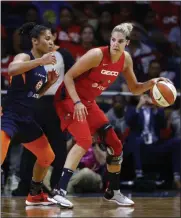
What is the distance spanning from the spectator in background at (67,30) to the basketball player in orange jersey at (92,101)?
277 cm

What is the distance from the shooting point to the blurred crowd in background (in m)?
9.21

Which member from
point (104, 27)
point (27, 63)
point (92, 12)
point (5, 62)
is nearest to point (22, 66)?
point (27, 63)

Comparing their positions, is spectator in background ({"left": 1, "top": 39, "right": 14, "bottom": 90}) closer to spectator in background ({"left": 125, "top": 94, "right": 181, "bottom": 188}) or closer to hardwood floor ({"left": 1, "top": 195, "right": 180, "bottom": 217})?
spectator in background ({"left": 125, "top": 94, "right": 181, "bottom": 188})

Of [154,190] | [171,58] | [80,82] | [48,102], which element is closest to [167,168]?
[154,190]

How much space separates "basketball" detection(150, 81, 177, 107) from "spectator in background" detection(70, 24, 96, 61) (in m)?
3.04

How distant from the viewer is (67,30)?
398 inches

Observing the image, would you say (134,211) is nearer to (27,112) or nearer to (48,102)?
(27,112)

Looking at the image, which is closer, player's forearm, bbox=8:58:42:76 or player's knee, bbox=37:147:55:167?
player's forearm, bbox=8:58:42:76

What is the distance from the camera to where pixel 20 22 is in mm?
10219

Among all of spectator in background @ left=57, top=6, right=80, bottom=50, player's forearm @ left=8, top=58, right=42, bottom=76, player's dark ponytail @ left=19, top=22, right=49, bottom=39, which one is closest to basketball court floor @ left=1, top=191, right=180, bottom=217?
player's forearm @ left=8, top=58, right=42, bottom=76

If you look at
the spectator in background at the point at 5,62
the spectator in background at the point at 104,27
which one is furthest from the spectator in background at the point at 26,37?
the spectator in background at the point at 104,27

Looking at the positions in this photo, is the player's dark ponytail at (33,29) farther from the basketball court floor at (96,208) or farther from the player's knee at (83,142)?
the basketball court floor at (96,208)

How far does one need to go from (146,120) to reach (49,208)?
2884 mm

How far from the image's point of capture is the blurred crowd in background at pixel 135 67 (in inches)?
363
